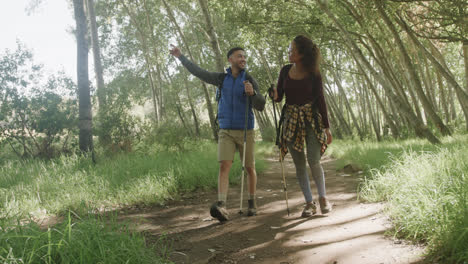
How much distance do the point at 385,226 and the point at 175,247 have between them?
7.08ft

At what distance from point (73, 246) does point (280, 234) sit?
2.13 m

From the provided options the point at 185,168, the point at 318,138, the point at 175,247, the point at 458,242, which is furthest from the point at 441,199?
the point at 185,168

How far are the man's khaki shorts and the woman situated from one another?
1.90ft

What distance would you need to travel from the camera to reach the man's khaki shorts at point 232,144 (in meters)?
4.43

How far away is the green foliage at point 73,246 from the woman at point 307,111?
2.25 m

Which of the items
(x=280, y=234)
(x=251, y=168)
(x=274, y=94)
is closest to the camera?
(x=280, y=234)

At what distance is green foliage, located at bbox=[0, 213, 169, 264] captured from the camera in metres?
2.14

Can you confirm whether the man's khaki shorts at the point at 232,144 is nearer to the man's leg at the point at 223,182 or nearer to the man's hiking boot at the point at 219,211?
the man's leg at the point at 223,182

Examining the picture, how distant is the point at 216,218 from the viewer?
166 inches

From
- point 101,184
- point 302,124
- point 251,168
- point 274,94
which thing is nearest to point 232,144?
point 251,168

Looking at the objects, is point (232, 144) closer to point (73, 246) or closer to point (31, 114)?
point (73, 246)

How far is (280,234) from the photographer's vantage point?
11.8 ft

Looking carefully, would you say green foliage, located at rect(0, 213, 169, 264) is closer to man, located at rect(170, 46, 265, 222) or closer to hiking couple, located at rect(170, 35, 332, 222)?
hiking couple, located at rect(170, 35, 332, 222)

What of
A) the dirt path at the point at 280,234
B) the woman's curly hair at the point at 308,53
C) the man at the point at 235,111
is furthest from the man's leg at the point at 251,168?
the woman's curly hair at the point at 308,53
